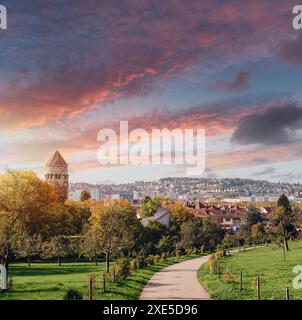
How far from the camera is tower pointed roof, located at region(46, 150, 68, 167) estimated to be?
1228cm

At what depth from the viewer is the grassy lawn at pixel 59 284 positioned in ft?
35.0

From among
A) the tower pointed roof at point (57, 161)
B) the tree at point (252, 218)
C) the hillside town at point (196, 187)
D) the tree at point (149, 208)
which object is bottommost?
the tree at point (252, 218)

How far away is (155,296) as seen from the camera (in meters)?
10.8

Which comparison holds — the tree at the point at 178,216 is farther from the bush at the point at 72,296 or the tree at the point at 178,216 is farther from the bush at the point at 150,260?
the bush at the point at 72,296

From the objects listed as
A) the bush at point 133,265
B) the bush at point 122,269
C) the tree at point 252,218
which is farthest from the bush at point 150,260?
the tree at point 252,218

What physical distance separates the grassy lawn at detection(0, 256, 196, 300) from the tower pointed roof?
3335mm

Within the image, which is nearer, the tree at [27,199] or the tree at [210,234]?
the tree at [27,199]

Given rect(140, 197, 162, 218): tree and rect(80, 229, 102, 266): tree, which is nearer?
rect(80, 229, 102, 266): tree

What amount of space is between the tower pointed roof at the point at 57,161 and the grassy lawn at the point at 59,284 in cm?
334

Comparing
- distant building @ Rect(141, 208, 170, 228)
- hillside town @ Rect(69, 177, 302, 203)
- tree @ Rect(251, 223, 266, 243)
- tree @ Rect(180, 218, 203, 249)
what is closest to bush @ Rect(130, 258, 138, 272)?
hillside town @ Rect(69, 177, 302, 203)

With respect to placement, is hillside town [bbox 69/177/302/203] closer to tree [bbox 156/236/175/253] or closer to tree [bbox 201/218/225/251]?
tree [bbox 156/236/175/253]

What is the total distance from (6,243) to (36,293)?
3148mm

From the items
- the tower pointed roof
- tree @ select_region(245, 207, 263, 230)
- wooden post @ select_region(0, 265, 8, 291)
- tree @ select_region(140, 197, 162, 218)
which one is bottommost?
wooden post @ select_region(0, 265, 8, 291)
